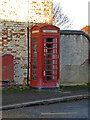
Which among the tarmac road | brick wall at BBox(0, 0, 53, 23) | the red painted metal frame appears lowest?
the tarmac road

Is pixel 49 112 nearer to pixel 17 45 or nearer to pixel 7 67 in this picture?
pixel 7 67

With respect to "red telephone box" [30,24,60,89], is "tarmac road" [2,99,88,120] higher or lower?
lower

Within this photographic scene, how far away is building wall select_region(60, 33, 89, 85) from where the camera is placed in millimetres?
12820

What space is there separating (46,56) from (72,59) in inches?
83.2

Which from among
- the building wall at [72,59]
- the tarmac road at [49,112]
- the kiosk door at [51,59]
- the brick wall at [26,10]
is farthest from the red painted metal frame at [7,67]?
the tarmac road at [49,112]

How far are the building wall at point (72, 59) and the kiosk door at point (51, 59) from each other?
1500 mm

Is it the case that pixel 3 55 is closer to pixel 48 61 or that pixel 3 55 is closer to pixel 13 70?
pixel 13 70

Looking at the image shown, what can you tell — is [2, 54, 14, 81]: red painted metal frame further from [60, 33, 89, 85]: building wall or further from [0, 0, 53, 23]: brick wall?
[60, 33, 89, 85]: building wall

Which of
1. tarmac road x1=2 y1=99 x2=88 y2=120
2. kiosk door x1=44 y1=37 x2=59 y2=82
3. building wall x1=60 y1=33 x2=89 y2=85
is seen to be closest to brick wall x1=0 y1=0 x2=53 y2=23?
kiosk door x1=44 y1=37 x2=59 y2=82

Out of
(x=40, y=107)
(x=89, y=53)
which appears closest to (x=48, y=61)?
(x=89, y=53)

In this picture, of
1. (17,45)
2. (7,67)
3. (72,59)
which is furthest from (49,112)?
(72,59)

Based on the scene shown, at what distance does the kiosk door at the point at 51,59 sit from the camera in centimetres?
1107

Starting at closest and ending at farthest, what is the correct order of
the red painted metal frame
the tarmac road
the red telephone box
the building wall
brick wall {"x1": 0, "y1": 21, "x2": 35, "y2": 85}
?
the tarmac road
the red telephone box
the red painted metal frame
brick wall {"x1": 0, "y1": 21, "x2": 35, "y2": 85}
the building wall

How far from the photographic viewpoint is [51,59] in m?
11.0
